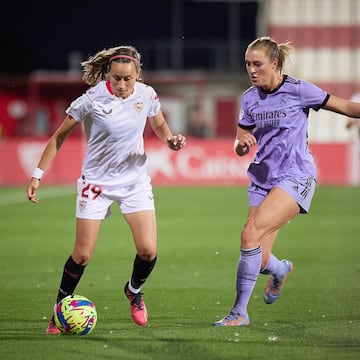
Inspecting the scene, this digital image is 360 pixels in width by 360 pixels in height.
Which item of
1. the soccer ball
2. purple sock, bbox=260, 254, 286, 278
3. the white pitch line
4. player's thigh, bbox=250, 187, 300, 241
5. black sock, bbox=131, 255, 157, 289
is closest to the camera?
the soccer ball

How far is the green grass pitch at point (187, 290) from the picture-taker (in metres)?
7.09

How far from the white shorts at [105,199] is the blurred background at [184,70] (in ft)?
5.49

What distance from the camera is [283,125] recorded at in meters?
7.97

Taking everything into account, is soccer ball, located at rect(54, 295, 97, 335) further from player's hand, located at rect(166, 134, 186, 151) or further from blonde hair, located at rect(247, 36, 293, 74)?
blonde hair, located at rect(247, 36, 293, 74)

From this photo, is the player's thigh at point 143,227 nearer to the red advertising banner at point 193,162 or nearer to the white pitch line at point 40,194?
the white pitch line at point 40,194

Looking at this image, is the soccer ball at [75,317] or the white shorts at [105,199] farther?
the white shorts at [105,199]

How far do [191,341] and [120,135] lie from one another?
1.76m

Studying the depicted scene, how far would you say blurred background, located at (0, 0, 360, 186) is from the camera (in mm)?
29297

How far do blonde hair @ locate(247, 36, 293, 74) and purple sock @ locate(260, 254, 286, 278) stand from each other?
5.67 feet

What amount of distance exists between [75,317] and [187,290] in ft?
9.89

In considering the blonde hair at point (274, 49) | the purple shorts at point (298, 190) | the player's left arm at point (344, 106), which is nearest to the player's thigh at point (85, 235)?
the purple shorts at point (298, 190)

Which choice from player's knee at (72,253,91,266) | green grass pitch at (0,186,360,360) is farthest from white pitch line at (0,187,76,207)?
player's knee at (72,253,91,266)

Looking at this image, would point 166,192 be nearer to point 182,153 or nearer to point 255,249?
point 182,153

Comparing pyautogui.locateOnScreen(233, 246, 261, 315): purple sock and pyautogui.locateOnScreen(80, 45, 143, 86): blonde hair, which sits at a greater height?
pyautogui.locateOnScreen(80, 45, 143, 86): blonde hair
